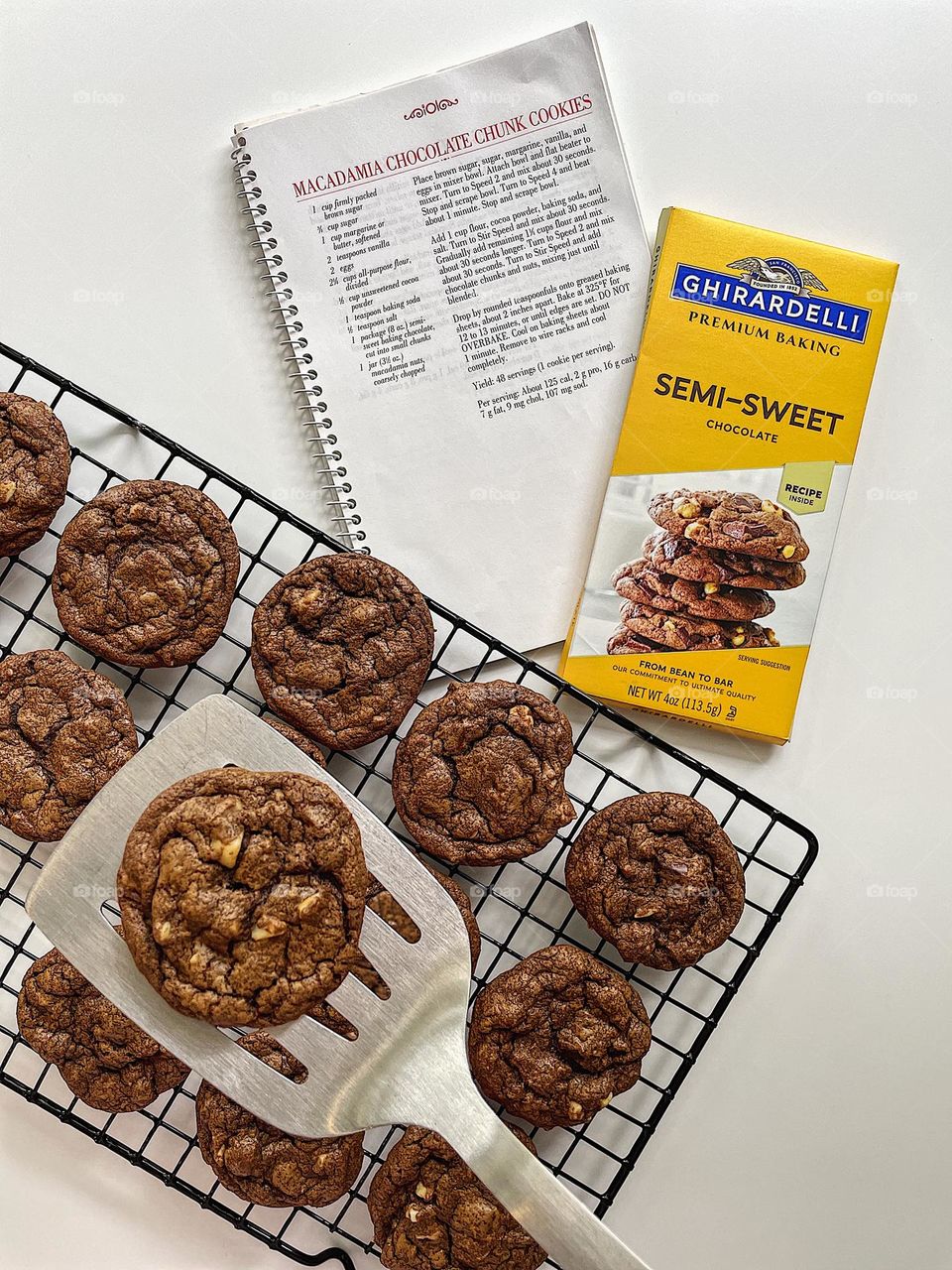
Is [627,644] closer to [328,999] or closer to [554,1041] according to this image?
[554,1041]

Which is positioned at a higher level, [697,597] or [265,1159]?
[697,597]

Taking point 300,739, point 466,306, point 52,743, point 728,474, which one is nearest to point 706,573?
point 728,474

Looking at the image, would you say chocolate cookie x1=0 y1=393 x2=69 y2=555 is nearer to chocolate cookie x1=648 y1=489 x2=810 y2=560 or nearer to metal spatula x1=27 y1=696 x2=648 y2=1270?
metal spatula x1=27 y1=696 x2=648 y2=1270

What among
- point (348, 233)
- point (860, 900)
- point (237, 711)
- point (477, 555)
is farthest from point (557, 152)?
point (860, 900)

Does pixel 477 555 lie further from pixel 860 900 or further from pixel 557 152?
pixel 860 900

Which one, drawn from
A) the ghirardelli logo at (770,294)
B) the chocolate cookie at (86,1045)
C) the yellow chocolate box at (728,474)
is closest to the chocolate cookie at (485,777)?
the yellow chocolate box at (728,474)
